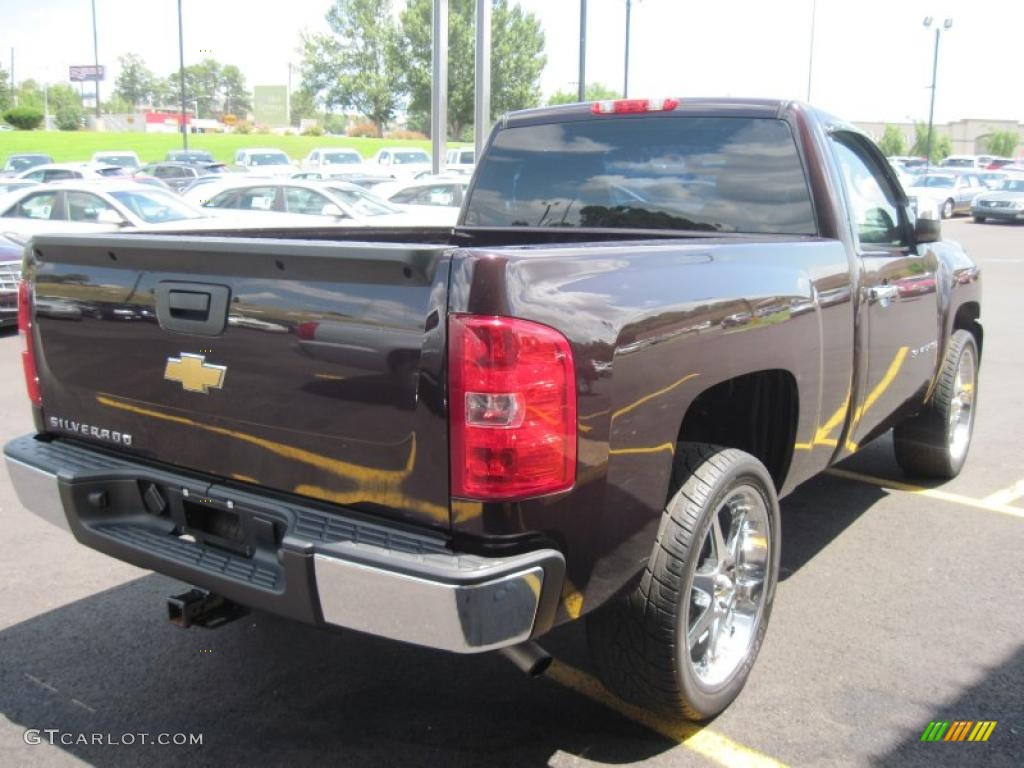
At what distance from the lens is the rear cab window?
13.4ft

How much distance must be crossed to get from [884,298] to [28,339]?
332 centimetres

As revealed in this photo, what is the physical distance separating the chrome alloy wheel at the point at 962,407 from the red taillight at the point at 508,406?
383 cm

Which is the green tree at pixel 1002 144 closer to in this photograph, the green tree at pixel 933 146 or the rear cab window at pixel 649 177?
the green tree at pixel 933 146

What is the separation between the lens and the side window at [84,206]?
14.0 meters

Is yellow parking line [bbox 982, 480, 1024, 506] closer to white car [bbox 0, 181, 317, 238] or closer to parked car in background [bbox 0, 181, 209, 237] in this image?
white car [bbox 0, 181, 317, 238]

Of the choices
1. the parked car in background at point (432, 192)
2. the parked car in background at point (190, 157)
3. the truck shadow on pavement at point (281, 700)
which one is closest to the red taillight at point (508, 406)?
the truck shadow on pavement at point (281, 700)

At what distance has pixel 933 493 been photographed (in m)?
5.62

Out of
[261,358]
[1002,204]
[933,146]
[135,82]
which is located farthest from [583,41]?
[135,82]

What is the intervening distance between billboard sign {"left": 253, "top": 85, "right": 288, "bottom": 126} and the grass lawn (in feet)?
152

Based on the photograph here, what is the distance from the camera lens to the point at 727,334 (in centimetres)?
304

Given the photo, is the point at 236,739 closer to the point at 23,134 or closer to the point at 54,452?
the point at 54,452

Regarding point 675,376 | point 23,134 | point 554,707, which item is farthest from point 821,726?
point 23,134

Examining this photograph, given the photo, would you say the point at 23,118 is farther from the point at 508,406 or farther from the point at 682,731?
the point at 508,406

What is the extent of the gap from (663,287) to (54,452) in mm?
2050
